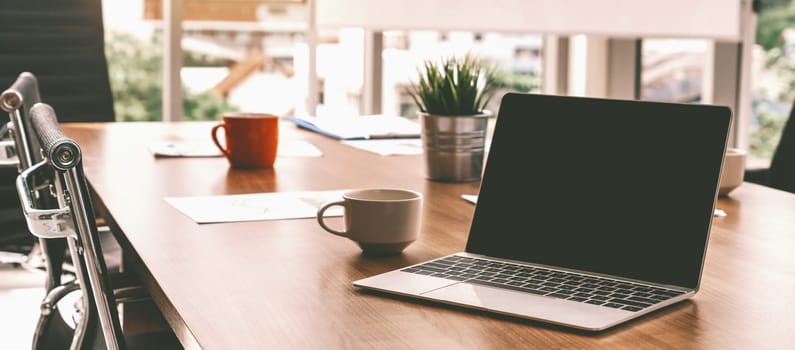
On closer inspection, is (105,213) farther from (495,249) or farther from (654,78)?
(654,78)

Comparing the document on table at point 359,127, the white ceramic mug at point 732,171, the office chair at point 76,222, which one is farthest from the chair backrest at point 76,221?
the document on table at point 359,127

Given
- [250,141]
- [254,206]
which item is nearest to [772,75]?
[250,141]

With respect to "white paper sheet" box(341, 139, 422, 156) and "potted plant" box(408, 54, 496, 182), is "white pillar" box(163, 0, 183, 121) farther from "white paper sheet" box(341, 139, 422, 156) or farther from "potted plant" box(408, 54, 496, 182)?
"potted plant" box(408, 54, 496, 182)

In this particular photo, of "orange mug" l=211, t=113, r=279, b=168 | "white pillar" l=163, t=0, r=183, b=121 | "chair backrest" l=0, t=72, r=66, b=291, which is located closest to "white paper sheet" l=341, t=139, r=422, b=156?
"orange mug" l=211, t=113, r=279, b=168

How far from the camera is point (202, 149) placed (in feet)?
6.32

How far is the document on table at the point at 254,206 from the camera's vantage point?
1233mm

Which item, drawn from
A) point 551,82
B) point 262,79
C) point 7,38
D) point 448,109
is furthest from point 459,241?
point 551,82

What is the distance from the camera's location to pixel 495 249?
3.33 ft

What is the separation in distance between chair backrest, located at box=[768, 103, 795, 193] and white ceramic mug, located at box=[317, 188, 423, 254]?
1.22 meters

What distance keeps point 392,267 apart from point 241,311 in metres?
0.21

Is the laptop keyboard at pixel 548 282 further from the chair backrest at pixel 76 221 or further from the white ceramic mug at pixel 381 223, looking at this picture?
the chair backrest at pixel 76 221

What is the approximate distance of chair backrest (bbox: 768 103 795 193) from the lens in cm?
201

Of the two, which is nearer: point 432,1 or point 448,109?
point 448,109

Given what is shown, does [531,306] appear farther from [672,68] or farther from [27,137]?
[672,68]
